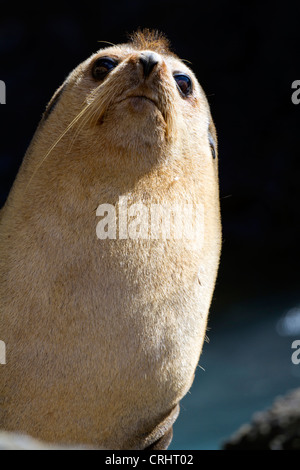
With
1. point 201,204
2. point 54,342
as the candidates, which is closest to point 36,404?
point 54,342

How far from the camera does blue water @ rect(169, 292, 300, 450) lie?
167 inches

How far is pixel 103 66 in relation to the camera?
2121mm

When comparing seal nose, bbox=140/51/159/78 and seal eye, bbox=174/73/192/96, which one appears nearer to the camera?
seal nose, bbox=140/51/159/78

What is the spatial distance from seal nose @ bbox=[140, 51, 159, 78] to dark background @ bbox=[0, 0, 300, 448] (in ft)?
7.27

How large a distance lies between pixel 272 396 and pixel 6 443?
10.5 feet

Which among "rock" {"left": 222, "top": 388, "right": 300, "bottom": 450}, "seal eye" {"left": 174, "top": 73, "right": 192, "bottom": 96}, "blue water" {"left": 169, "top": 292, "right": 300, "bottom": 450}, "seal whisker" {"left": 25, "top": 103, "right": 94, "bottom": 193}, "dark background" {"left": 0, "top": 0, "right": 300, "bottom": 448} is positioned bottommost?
"rock" {"left": 222, "top": 388, "right": 300, "bottom": 450}

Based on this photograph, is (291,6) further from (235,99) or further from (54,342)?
(54,342)

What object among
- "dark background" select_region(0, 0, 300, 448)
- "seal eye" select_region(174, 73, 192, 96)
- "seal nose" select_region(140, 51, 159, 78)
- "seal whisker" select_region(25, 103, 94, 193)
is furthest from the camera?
"dark background" select_region(0, 0, 300, 448)

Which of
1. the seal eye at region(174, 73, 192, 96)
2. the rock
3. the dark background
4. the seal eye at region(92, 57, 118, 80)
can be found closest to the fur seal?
the seal eye at region(92, 57, 118, 80)

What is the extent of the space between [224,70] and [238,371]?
2.27m

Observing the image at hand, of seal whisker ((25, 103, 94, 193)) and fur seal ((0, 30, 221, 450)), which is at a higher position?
seal whisker ((25, 103, 94, 193))

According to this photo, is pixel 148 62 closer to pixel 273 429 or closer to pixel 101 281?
pixel 101 281

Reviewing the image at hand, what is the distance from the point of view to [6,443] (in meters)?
1.63

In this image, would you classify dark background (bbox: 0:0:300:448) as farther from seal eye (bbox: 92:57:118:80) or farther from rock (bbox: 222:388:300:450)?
seal eye (bbox: 92:57:118:80)
